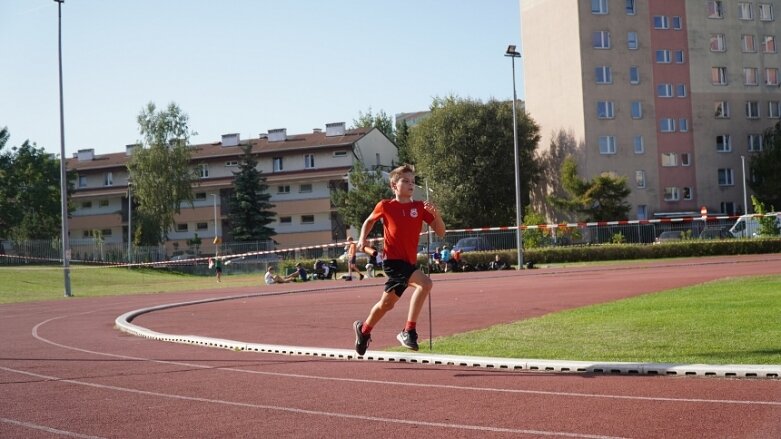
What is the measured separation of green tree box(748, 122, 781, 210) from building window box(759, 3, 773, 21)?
28.6 feet

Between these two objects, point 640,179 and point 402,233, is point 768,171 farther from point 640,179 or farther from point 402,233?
point 402,233

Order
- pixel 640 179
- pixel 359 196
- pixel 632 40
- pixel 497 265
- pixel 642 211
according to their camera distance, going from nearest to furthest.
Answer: pixel 497 265, pixel 642 211, pixel 640 179, pixel 632 40, pixel 359 196

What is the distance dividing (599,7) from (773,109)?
17.1 metres

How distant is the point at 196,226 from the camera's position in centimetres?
8625

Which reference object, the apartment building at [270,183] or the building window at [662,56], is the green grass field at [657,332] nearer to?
the building window at [662,56]

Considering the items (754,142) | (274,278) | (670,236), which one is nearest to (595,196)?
(670,236)

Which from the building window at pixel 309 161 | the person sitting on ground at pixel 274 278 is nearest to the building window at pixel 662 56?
the building window at pixel 309 161

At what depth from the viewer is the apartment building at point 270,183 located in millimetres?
81312

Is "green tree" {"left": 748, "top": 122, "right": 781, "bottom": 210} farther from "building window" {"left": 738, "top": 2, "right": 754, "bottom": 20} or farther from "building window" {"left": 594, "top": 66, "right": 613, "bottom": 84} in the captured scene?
"building window" {"left": 594, "top": 66, "right": 613, "bottom": 84}

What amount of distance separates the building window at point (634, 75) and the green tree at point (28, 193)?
2111 inches

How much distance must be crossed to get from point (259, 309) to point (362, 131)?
6382 cm

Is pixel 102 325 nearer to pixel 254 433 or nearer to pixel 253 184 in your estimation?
pixel 254 433

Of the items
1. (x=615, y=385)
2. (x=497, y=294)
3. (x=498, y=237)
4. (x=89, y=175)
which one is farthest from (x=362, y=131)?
(x=615, y=385)

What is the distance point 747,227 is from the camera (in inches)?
2005
